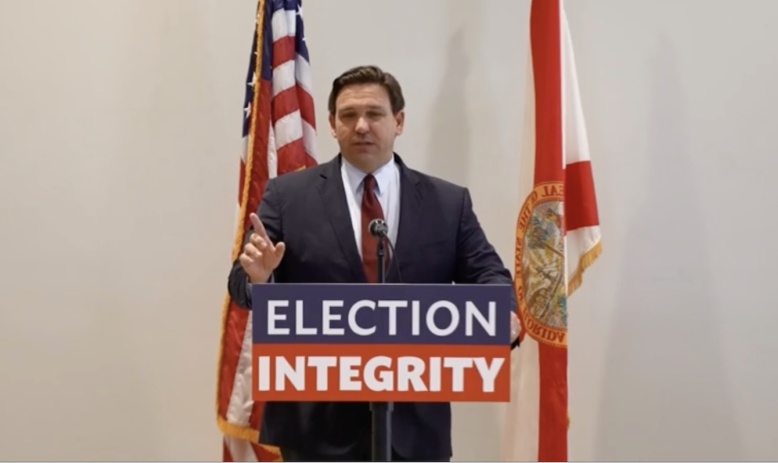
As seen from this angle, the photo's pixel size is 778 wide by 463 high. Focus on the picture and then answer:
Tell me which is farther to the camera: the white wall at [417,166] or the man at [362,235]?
the white wall at [417,166]

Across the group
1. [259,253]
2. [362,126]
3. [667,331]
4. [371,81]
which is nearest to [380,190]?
[362,126]

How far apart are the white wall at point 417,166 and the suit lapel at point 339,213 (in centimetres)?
84

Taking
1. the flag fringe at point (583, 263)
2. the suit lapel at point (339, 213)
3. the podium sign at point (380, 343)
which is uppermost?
the suit lapel at point (339, 213)

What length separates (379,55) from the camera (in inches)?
97.0

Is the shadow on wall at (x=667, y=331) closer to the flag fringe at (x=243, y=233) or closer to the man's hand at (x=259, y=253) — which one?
the flag fringe at (x=243, y=233)

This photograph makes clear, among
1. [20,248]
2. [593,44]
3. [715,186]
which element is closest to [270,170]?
[20,248]

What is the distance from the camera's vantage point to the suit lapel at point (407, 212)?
1.58m

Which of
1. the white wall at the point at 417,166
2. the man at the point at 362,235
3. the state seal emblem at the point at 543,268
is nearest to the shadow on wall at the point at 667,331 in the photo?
the white wall at the point at 417,166

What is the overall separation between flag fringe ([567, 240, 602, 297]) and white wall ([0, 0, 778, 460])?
28 cm

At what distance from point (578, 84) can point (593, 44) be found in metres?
0.16

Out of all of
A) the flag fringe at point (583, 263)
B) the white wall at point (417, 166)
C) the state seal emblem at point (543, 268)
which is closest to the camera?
the state seal emblem at point (543, 268)

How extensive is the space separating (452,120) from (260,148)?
685 millimetres

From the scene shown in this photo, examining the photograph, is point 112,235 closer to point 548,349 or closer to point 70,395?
point 70,395

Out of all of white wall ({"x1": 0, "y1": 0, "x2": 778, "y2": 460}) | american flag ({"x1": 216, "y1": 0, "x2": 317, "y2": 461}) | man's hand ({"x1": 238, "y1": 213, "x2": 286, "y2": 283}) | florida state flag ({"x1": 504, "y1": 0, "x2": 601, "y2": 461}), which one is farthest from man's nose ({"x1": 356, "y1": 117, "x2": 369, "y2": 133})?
white wall ({"x1": 0, "y1": 0, "x2": 778, "y2": 460})
